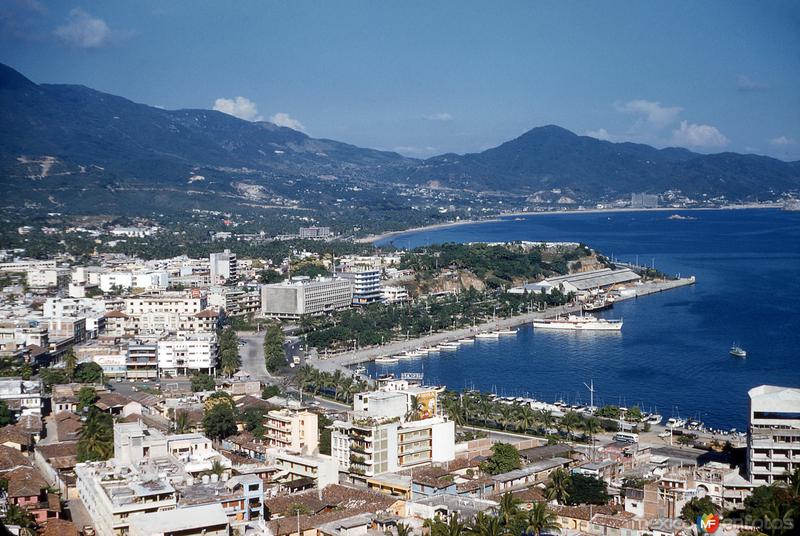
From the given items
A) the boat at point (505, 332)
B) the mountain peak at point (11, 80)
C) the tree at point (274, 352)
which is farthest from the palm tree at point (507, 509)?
the mountain peak at point (11, 80)

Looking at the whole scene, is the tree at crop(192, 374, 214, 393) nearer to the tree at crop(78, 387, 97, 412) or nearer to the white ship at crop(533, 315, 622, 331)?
the tree at crop(78, 387, 97, 412)

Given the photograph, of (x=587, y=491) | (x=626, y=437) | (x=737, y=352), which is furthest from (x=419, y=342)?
(x=587, y=491)

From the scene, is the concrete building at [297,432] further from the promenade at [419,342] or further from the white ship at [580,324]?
the white ship at [580,324]

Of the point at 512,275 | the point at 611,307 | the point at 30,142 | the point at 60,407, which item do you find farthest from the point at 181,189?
the point at 60,407

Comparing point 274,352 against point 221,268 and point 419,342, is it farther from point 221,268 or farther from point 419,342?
point 221,268

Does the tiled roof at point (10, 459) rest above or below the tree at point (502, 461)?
above

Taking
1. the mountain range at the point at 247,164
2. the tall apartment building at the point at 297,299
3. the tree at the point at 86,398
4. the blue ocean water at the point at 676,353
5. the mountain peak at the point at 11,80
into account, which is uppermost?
the mountain peak at the point at 11,80

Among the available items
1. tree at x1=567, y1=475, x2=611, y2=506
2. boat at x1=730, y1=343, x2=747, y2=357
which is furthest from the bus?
boat at x1=730, y1=343, x2=747, y2=357
